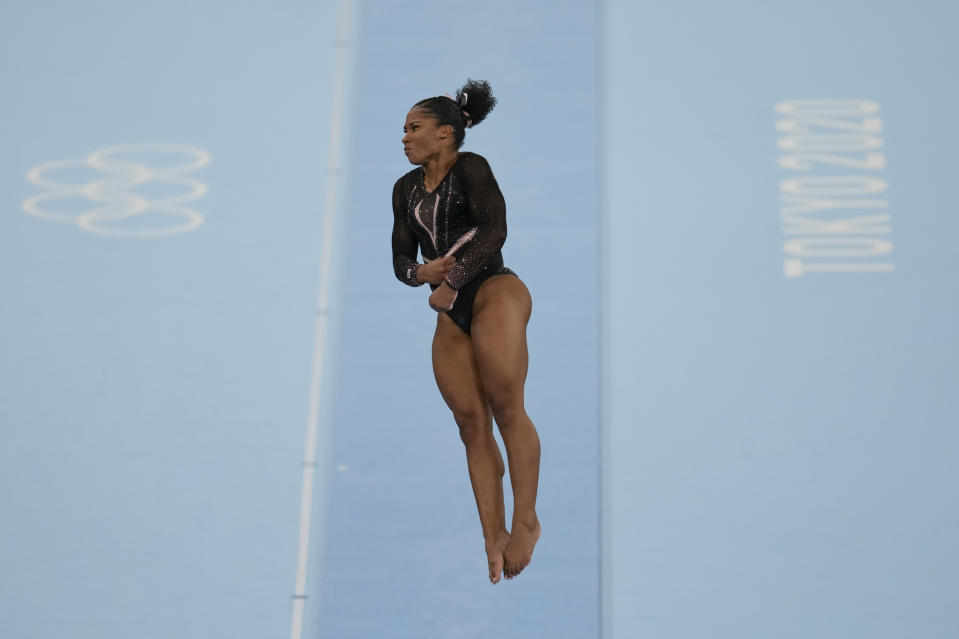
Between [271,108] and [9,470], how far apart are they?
2172 mm

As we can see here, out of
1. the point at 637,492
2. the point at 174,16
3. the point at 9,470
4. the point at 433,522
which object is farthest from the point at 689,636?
the point at 174,16

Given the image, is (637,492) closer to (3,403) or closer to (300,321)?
(300,321)

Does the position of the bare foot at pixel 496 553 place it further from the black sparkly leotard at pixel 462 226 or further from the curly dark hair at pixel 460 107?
the curly dark hair at pixel 460 107

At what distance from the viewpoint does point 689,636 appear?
201 inches

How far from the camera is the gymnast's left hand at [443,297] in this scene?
135 inches

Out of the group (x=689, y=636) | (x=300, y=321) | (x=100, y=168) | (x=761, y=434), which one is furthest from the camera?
(x=100, y=168)

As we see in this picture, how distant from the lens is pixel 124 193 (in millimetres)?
6121

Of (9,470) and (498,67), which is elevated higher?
(498,67)

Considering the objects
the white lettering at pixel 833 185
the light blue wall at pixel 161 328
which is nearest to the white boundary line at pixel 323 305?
the light blue wall at pixel 161 328

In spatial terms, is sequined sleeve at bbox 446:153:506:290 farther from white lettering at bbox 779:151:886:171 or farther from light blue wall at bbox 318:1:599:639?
white lettering at bbox 779:151:886:171

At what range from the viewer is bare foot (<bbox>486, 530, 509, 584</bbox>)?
356 cm

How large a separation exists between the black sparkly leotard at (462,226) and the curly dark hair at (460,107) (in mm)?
97

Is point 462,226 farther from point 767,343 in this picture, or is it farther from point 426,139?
point 767,343

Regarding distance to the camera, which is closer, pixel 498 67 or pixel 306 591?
pixel 306 591
